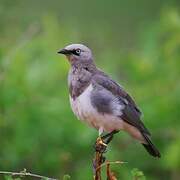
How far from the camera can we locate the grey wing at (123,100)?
937 centimetres

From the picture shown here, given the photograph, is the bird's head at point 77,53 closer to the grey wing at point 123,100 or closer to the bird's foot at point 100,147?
the grey wing at point 123,100

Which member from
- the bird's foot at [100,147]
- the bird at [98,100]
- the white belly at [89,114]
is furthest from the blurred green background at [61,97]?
the bird's foot at [100,147]

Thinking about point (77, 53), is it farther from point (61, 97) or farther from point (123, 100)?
point (61, 97)

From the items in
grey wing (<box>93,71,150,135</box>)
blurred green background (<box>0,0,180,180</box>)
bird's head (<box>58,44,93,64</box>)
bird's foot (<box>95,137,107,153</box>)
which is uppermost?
blurred green background (<box>0,0,180,180</box>)

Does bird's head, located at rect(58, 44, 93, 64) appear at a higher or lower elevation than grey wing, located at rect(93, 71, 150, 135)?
higher

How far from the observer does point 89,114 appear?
30.1ft

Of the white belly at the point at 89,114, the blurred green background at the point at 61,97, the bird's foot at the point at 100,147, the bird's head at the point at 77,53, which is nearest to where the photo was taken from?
the bird's foot at the point at 100,147

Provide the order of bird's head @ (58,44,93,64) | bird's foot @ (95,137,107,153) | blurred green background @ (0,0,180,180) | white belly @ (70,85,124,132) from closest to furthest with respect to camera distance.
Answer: bird's foot @ (95,137,107,153), white belly @ (70,85,124,132), bird's head @ (58,44,93,64), blurred green background @ (0,0,180,180)

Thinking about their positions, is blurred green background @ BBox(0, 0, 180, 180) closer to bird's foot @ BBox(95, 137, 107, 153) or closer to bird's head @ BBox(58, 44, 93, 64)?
bird's head @ BBox(58, 44, 93, 64)

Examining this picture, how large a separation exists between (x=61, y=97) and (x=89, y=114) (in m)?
4.65

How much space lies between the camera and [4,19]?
13.6 m

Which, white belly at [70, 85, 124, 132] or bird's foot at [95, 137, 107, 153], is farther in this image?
white belly at [70, 85, 124, 132]

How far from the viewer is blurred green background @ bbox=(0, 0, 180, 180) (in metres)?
13.2

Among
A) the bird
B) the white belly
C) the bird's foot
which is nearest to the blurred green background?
the bird
